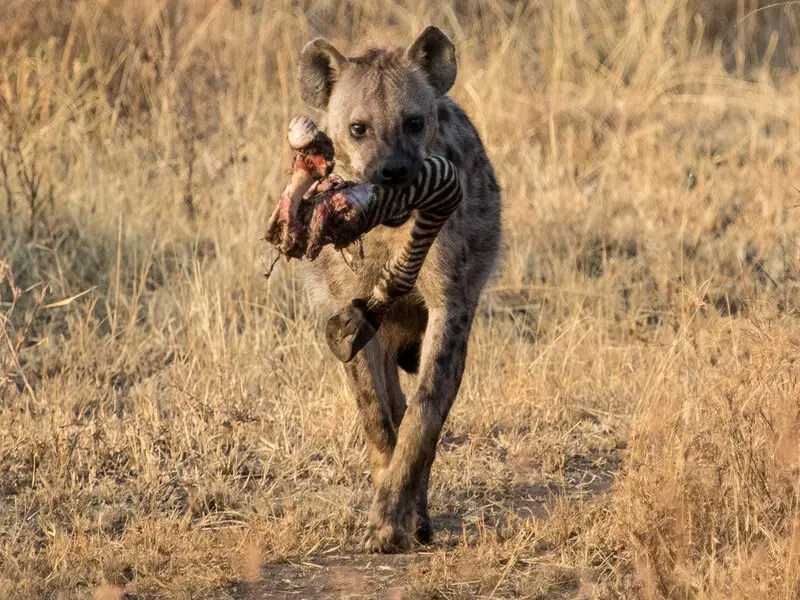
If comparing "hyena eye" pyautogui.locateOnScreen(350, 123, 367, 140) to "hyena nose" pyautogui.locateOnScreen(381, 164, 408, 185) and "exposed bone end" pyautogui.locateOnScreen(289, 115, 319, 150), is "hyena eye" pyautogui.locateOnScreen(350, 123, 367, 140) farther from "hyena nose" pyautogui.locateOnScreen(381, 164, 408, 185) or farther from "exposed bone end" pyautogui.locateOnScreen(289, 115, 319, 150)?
"exposed bone end" pyautogui.locateOnScreen(289, 115, 319, 150)

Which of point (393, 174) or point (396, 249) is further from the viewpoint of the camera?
point (396, 249)

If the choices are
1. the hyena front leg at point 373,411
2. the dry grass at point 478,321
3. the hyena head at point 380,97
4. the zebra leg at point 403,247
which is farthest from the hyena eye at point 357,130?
the dry grass at point 478,321

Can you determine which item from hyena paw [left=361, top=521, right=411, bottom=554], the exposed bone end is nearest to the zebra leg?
the exposed bone end

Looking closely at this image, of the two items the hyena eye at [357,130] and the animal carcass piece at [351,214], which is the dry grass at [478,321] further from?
the hyena eye at [357,130]

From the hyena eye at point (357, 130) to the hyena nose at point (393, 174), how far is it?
10.9 inches

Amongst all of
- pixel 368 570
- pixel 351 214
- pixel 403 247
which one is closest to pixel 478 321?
pixel 403 247

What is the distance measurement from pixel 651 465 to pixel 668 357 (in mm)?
1351

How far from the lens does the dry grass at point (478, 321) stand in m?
3.71

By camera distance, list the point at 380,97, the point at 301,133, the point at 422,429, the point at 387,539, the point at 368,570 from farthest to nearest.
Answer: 1. the point at 380,97
2. the point at 422,429
3. the point at 387,539
4. the point at 368,570
5. the point at 301,133

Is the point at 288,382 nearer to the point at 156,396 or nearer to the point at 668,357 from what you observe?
the point at 156,396

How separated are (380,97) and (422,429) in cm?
101

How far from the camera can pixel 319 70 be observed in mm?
4418

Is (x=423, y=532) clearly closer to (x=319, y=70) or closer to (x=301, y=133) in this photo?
(x=301, y=133)

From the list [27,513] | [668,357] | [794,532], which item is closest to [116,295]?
[27,513]
